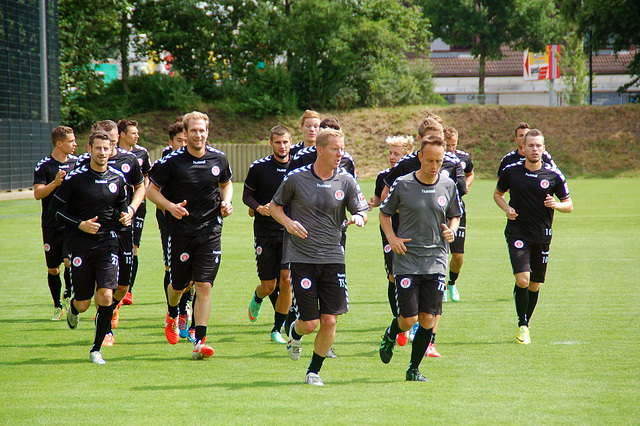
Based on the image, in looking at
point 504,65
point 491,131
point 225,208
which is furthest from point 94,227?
point 504,65

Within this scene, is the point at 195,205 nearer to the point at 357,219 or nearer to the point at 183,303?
the point at 183,303

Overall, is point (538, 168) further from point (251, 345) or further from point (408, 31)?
point (408, 31)

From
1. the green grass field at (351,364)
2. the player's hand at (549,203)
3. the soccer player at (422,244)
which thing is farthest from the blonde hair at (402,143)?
the green grass field at (351,364)

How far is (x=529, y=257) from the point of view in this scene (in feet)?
25.6

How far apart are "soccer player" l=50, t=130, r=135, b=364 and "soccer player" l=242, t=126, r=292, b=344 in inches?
57.0

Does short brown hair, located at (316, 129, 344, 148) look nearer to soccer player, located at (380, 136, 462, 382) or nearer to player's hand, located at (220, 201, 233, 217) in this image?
soccer player, located at (380, 136, 462, 382)

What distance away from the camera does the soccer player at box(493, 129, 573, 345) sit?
7684 mm

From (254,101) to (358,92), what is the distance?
7312 mm

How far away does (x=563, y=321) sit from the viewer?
8602 mm

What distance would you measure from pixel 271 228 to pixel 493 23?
52.2m

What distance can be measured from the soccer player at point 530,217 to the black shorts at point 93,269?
4160 millimetres

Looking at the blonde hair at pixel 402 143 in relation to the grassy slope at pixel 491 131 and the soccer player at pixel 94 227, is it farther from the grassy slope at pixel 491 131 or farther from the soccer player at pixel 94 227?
the grassy slope at pixel 491 131

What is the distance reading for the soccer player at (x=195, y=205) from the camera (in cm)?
700

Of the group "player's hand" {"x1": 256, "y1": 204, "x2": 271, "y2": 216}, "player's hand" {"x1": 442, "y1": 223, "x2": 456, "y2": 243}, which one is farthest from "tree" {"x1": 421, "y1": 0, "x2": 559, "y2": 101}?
"player's hand" {"x1": 442, "y1": 223, "x2": 456, "y2": 243}
